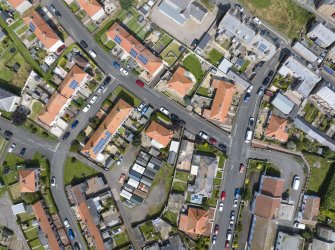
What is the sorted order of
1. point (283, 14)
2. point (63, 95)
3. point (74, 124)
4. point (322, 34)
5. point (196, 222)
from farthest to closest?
point (283, 14)
point (74, 124)
point (322, 34)
point (63, 95)
point (196, 222)

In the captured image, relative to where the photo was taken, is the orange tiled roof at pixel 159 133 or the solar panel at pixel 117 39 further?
the solar panel at pixel 117 39

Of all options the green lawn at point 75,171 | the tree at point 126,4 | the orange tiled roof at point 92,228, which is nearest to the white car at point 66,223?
the orange tiled roof at point 92,228

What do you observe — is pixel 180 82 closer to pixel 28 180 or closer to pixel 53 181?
pixel 53 181

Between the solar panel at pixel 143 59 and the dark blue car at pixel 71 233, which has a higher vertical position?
the solar panel at pixel 143 59

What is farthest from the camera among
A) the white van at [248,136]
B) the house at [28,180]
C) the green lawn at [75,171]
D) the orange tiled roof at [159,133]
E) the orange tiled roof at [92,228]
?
the green lawn at [75,171]

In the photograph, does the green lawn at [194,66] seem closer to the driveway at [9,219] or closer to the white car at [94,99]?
the white car at [94,99]

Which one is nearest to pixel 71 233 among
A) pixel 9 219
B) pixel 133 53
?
pixel 9 219

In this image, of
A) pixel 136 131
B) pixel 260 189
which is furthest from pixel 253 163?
pixel 136 131
